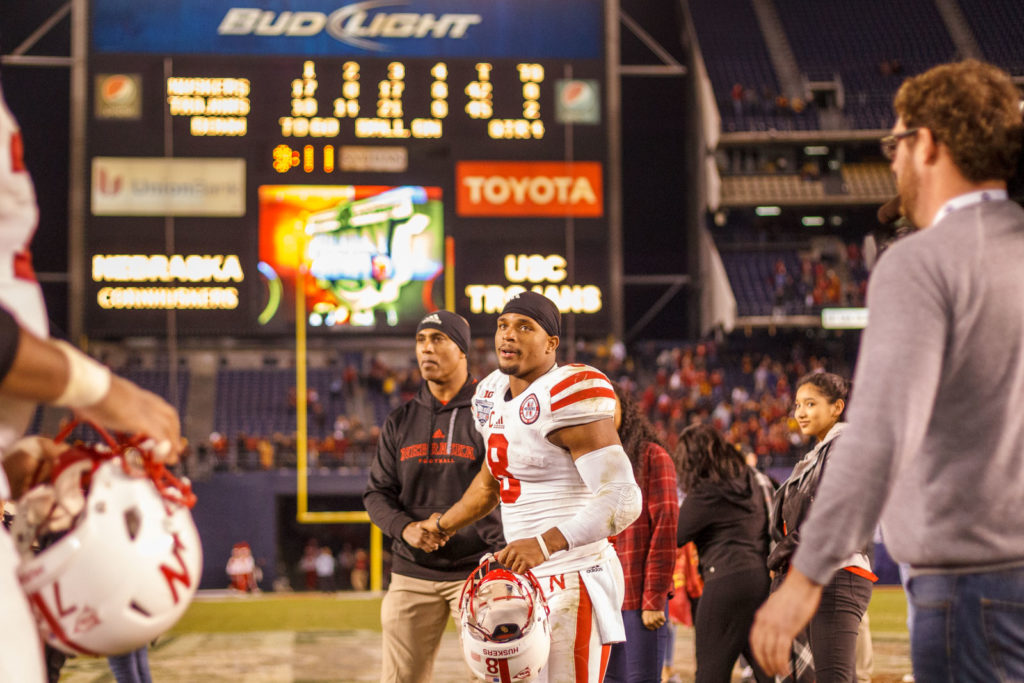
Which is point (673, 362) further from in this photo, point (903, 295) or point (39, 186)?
point (903, 295)

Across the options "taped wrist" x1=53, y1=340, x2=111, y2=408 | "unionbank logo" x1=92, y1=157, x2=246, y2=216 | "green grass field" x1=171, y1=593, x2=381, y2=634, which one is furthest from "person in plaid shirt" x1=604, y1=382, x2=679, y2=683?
"unionbank logo" x1=92, y1=157, x2=246, y2=216

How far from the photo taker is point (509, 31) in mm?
25938

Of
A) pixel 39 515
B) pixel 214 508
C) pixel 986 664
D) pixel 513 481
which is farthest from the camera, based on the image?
pixel 214 508

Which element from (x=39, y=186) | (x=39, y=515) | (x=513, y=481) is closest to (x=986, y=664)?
(x=39, y=515)

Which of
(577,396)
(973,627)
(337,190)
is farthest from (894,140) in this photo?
(337,190)

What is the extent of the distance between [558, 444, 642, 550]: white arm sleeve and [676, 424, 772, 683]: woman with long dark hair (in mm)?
1830

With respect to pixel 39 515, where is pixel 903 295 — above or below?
above

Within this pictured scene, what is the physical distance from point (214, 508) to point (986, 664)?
21.6 m

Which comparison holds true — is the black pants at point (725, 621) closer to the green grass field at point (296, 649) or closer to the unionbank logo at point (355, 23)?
the green grass field at point (296, 649)

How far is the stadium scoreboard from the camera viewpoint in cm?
2419

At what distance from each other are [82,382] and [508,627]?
79.2 inches

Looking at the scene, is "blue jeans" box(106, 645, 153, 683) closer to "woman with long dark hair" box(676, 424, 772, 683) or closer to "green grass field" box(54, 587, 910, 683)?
"green grass field" box(54, 587, 910, 683)

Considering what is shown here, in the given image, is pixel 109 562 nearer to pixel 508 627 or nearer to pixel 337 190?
pixel 508 627

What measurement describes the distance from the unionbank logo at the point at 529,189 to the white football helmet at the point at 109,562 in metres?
22.2
